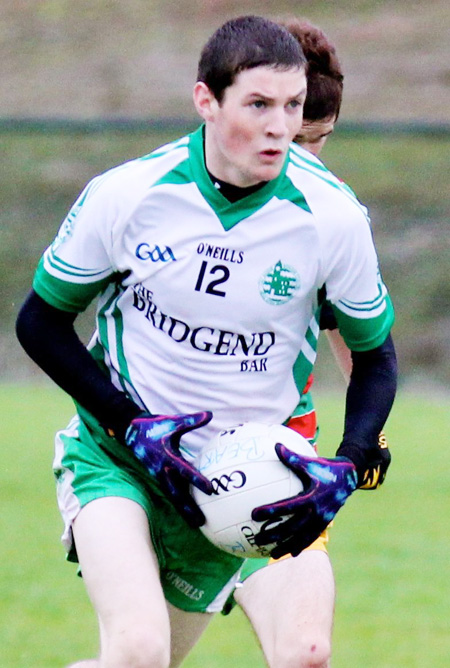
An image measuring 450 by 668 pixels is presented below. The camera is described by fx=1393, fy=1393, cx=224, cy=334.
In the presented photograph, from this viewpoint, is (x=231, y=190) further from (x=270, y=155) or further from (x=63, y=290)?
(x=63, y=290)

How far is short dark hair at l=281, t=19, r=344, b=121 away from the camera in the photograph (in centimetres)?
455

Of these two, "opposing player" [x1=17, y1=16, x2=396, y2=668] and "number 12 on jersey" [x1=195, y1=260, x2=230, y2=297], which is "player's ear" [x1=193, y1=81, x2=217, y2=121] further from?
"number 12 on jersey" [x1=195, y1=260, x2=230, y2=297]

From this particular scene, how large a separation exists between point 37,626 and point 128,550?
2373 mm

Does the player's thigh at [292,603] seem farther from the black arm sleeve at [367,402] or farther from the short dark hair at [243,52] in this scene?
the short dark hair at [243,52]

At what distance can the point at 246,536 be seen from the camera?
3.68 meters

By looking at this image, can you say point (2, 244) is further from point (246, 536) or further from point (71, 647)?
point (246, 536)

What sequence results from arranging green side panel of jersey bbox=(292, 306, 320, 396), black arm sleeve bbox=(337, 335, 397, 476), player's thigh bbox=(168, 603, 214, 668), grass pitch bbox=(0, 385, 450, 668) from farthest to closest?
grass pitch bbox=(0, 385, 450, 668) < player's thigh bbox=(168, 603, 214, 668) < green side panel of jersey bbox=(292, 306, 320, 396) < black arm sleeve bbox=(337, 335, 397, 476)

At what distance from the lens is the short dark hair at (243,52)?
3.69 m

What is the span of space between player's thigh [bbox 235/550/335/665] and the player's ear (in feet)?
4.21

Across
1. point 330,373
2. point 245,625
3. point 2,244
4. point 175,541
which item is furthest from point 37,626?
point 2,244

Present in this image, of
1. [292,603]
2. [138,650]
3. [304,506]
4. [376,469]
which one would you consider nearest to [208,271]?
[304,506]

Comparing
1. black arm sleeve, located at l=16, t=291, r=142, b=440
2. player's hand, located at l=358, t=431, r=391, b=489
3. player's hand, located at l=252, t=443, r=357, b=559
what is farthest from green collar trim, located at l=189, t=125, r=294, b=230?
player's hand, located at l=358, t=431, r=391, b=489

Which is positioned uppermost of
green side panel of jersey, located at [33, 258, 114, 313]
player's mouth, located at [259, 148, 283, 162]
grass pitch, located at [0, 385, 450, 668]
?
player's mouth, located at [259, 148, 283, 162]

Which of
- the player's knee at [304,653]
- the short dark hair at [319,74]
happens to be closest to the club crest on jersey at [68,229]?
the short dark hair at [319,74]
